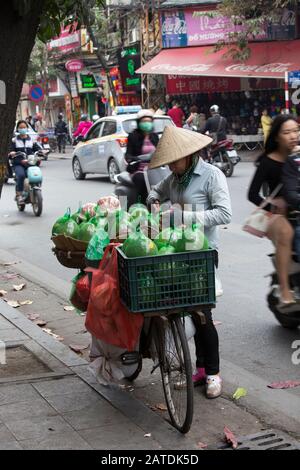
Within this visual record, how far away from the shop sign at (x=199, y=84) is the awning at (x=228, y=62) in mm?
1133

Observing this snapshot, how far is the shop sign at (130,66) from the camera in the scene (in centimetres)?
3155

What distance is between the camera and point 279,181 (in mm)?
6191

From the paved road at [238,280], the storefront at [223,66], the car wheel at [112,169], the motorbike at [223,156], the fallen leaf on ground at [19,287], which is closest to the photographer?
the paved road at [238,280]

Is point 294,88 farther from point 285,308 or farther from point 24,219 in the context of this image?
point 285,308

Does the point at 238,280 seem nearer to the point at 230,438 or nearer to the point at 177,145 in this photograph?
the point at 177,145

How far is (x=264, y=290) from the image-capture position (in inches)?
318

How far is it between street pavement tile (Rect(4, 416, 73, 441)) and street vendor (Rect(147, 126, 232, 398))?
1.03 meters

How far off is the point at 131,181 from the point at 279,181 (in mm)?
4753

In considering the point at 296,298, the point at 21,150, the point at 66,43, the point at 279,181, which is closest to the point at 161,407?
the point at 296,298

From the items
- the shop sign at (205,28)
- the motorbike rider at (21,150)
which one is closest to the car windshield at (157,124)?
the motorbike rider at (21,150)

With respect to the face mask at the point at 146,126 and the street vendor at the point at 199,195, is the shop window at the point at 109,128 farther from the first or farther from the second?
the street vendor at the point at 199,195

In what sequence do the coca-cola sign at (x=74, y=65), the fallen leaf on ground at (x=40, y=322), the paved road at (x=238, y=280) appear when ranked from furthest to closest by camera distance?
the coca-cola sign at (x=74, y=65), the fallen leaf on ground at (x=40, y=322), the paved road at (x=238, y=280)

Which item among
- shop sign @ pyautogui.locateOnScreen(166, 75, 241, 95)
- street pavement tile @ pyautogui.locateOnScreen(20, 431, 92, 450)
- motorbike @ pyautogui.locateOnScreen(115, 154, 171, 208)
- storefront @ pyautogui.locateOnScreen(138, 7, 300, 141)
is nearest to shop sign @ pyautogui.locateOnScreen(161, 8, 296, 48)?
storefront @ pyautogui.locateOnScreen(138, 7, 300, 141)

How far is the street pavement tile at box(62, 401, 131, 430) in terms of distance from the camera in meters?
4.54
